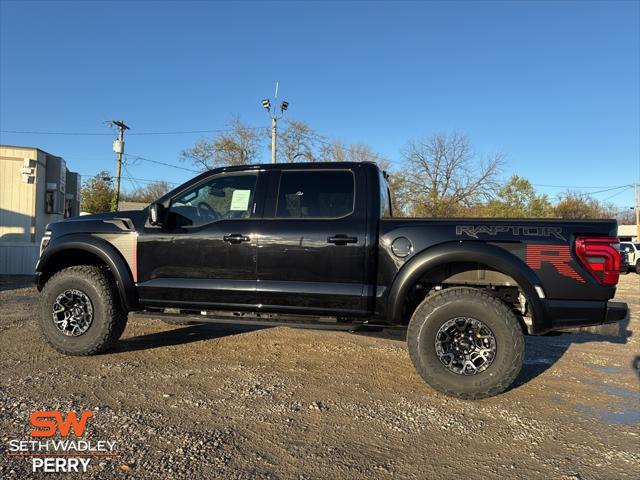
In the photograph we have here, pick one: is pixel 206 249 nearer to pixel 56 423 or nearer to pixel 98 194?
pixel 56 423

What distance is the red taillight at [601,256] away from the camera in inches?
144

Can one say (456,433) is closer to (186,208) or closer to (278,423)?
(278,423)

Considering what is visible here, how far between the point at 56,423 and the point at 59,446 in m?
0.36

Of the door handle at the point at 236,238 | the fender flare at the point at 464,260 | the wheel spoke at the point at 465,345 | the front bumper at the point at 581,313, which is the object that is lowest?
the wheel spoke at the point at 465,345

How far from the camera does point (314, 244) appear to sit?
4.24 metres

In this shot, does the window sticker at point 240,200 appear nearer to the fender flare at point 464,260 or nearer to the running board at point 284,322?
the running board at point 284,322

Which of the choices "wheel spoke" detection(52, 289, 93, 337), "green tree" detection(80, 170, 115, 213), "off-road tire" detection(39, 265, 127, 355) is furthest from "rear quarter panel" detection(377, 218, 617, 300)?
"green tree" detection(80, 170, 115, 213)

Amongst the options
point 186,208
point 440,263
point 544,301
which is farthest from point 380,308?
point 186,208

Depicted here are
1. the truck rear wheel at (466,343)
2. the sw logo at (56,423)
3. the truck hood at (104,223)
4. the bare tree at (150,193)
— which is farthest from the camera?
the bare tree at (150,193)

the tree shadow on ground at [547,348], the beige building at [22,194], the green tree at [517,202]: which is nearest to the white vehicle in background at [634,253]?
the green tree at [517,202]

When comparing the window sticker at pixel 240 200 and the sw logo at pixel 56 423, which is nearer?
the sw logo at pixel 56 423

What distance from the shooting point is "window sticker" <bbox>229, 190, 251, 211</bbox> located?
4.61m

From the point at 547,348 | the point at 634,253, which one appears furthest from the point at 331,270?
the point at 634,253

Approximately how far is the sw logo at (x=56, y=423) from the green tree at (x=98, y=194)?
127 feet
